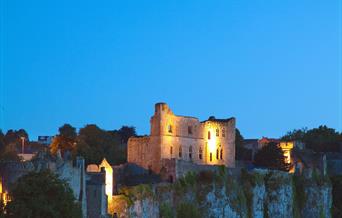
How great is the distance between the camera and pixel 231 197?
71.3m

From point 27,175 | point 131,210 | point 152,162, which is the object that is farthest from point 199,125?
point 27,175

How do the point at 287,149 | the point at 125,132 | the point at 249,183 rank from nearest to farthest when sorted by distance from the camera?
the point at 249,183 < the point at 287,149 < the point at 125,132

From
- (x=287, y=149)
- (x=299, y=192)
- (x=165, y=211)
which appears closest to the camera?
(x=165, y=211)

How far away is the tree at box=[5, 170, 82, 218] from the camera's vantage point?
43000 millimetres

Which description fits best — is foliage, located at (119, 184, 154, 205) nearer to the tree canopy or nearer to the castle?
the castle

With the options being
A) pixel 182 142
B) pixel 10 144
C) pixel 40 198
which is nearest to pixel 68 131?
pixel 10 144

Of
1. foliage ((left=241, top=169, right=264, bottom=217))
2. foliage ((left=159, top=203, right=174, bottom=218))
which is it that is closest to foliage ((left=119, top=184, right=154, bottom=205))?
foliage ((left=159, top=203, right=174, bottom=218))

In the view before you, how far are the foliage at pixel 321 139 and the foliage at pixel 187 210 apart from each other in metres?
49.8

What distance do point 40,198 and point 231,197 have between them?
3035 cm

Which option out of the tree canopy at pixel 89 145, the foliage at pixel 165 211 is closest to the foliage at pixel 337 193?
the tree canopy at pixel 89 145

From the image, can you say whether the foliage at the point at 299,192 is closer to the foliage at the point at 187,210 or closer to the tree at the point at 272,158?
the tree at the point at 272,158

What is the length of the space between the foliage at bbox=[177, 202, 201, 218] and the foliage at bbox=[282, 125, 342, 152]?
49.8 m

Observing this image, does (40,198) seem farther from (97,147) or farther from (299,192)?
(299,192)

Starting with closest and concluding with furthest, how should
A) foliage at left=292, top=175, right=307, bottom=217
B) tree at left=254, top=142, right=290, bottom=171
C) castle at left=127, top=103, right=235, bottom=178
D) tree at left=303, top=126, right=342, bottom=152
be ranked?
castle at left=127, top=103, right=235, bottom=178, foliage at left=292, top=175, right=307, bottom=217, tree at left=254, top=142, right=290, bottom=171, tree at left=303, top=126, right=342, bottom=152
